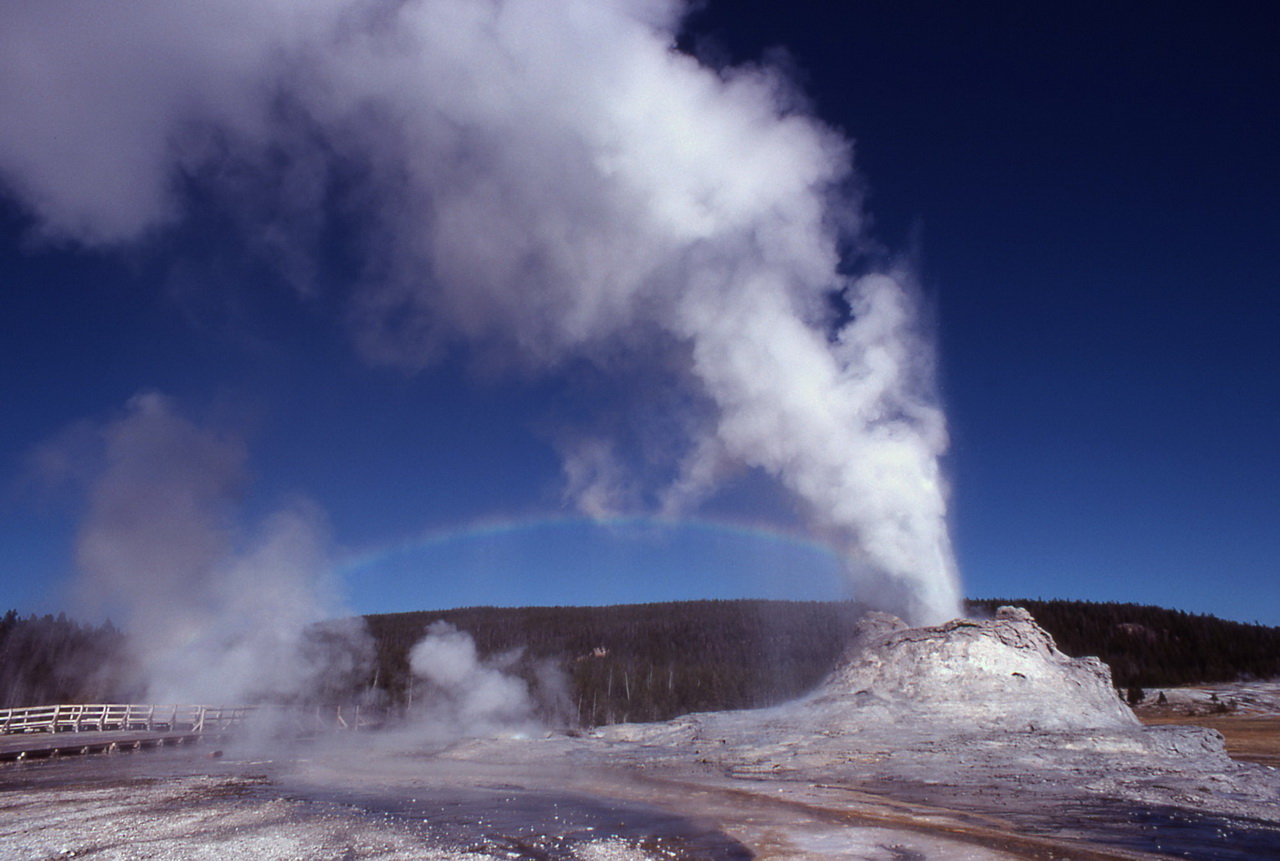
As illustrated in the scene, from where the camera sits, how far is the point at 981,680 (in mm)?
22172

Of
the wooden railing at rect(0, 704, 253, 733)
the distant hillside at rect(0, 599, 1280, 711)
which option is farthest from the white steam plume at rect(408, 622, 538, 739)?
the wooden railing at rect(0, 704, 253, 733)

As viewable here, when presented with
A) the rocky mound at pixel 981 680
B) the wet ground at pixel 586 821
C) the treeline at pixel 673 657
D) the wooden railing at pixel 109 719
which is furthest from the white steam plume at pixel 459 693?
the wet ground at pixel 586 821

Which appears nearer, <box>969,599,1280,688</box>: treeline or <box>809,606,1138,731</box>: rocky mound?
<box>809,606,1138,731</box>: rocky mound

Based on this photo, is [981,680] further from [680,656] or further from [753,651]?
[753,651]

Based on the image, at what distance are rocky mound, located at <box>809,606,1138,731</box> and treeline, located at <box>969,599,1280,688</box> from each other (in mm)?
39006

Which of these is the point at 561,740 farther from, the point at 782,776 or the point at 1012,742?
the point at 1012,742

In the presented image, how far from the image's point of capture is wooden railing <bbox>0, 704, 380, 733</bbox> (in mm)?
34363

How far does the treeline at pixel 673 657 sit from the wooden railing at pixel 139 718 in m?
12.7

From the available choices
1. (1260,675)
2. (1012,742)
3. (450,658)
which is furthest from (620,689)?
(1012,742)

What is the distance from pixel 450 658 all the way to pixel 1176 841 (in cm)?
4935

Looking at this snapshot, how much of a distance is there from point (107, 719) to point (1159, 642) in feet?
305

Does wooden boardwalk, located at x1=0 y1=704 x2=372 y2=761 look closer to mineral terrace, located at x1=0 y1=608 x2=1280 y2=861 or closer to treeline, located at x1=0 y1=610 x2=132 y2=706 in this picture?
mineral terrace, located at x1=0 y1=608 x2=1280 y2=861

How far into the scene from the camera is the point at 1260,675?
59875 mm

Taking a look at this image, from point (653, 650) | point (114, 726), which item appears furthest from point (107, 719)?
point (653, 650)
